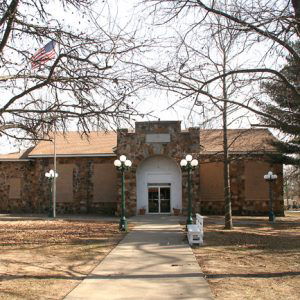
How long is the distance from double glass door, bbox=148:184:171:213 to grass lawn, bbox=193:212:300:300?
15944mm

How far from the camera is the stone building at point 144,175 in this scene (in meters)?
31.8

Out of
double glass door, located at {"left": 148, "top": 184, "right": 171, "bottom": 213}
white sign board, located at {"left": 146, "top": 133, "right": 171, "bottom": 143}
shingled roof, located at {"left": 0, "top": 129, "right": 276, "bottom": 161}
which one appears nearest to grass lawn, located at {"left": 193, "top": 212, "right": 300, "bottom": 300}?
white sign board, located at {"left": 146, "top": 133, "right": 171, "bottom": 143}

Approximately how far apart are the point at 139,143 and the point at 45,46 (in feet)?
71.5

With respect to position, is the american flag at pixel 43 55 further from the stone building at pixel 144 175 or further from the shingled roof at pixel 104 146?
the shingled roof at pixel 104 146

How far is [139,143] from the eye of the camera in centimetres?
3188

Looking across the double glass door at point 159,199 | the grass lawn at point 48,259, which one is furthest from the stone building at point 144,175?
the grass lawn at point 48,259

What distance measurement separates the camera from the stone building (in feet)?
104

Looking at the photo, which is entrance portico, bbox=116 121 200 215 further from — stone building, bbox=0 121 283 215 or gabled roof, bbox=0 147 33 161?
gabled roof, bbox=0 147 33 161

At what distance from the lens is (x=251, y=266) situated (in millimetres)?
11008

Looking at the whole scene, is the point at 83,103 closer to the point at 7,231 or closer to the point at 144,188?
the point at 7,231

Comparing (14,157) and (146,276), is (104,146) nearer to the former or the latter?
(14,157)

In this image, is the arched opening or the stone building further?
the arched opening

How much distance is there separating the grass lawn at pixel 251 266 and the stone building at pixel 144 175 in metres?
13.6

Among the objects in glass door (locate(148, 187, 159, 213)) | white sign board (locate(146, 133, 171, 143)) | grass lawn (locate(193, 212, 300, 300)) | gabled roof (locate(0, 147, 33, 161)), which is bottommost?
grass lawn (locate(193, 212, 300, 300))
